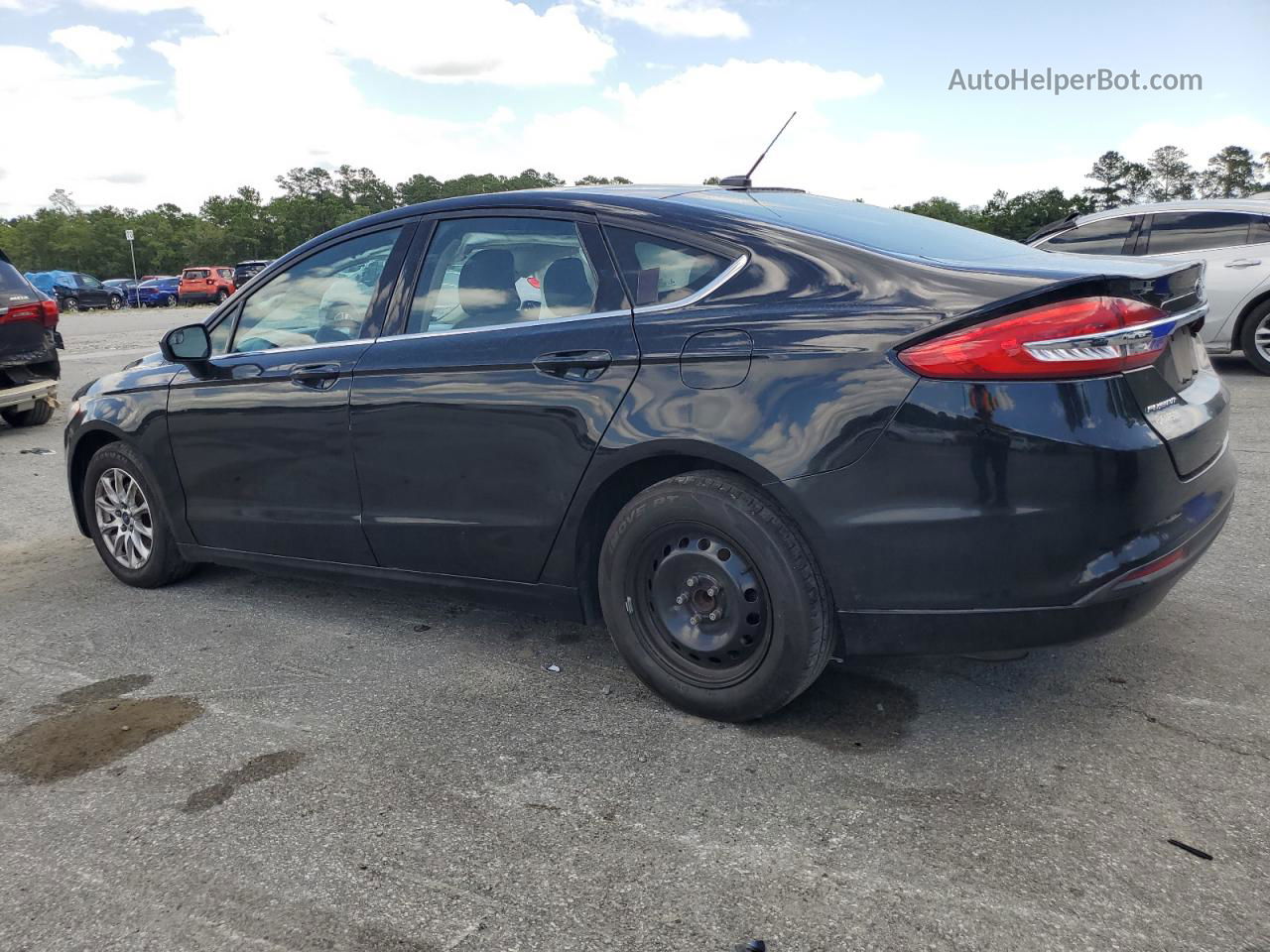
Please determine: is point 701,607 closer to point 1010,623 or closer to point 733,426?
point 733,426

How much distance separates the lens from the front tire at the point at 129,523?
4773 millimetres

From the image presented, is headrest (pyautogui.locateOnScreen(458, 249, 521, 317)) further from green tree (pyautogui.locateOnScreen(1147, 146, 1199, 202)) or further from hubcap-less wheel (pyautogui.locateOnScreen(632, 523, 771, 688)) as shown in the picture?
green tree (pyautogui.locateOnScreen(1147, 146, 1199, 202))

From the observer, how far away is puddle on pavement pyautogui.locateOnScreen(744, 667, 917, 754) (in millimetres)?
3072

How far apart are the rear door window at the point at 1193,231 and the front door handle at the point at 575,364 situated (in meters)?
8.62

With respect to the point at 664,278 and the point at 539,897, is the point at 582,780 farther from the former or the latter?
the point at 664,278

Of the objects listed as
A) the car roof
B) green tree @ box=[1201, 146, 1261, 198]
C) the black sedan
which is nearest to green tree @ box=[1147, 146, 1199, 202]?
green tree @ box=[1201, 146, 1261, 198]

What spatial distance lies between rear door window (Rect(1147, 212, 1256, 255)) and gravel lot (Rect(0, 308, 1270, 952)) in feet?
22.9

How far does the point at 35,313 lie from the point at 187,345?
639 centimetres

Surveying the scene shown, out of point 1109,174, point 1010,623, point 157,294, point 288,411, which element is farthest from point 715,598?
point 157,294

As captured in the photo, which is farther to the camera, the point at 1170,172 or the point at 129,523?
the point at 1170,172

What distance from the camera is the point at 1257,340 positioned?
33.4ft

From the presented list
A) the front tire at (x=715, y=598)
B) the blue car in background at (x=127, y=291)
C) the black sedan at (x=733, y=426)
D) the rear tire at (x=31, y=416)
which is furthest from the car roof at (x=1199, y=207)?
the blue car in background at (x=127, y=291)

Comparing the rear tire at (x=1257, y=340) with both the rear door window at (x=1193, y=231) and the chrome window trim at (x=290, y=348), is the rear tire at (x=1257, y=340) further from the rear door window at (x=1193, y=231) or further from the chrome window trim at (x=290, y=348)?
the chrome window trim at (x=290, y=348)

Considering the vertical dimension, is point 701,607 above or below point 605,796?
above
